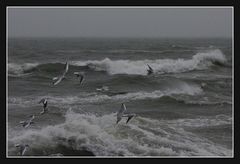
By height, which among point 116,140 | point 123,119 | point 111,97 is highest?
point 111,97

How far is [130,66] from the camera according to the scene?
2014 centimetres

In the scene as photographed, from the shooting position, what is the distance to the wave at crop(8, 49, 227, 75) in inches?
750

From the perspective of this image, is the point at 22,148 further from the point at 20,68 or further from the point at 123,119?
the point at 20,68

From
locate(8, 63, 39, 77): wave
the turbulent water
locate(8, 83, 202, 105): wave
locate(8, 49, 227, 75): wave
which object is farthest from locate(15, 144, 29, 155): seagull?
locate(8, 49, 227, 75): wave

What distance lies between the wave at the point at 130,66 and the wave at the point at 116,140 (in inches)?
367

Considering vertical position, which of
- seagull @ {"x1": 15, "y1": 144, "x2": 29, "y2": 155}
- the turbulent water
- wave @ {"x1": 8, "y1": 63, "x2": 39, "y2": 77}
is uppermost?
wave @ {"x1": 8, "y1": 63, "x2": 39, "y2": 77}

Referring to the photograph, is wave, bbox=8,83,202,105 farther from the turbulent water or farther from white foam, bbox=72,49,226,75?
white foam, bbox=72,49,226,75

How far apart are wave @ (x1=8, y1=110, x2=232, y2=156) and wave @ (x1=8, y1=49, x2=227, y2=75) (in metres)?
9.33

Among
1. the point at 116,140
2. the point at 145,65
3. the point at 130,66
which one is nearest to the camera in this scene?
the point at 116,140

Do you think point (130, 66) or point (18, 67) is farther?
point (130, 66)

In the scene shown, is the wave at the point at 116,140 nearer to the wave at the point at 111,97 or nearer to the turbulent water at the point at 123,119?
the turbulent water at the point at 123,119

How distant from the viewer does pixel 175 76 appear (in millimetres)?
17703

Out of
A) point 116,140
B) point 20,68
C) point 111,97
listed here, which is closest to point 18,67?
point 20,68

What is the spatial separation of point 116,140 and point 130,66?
38.5 ft
